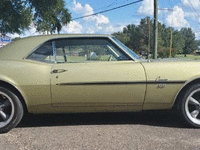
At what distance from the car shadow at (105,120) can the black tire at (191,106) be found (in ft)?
0.66

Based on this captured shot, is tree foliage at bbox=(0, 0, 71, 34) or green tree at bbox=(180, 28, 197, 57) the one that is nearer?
tree foliage at bbox=(0, 0, 71, 34)

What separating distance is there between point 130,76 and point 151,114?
1.19 metres

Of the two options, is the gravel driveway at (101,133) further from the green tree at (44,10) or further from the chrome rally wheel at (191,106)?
the green tree at (44,10)

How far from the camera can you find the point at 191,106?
3.07m

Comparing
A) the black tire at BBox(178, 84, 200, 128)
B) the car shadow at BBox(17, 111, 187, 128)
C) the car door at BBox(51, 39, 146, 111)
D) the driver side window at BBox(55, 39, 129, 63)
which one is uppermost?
the driver side window at BBox(55, 39, 129, 63)

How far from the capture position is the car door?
9.18ft

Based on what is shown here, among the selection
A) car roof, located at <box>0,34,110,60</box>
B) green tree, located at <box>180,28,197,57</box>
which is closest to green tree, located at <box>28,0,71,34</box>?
car roof, located at <box>0,34,110,60</box>

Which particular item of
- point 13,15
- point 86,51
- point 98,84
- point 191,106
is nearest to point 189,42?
point 13,15

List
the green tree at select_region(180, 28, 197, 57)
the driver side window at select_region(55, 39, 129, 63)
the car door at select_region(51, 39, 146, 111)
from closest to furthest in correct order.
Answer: the car door at select_region(51, 39, 146, 111) → the driver side window at select_region(55, 39, 129, 63) → the green tree at select_region(180, 28, 197, 57)

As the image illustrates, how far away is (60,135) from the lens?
2.81m

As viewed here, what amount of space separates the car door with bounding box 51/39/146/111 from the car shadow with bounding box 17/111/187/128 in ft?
1.51

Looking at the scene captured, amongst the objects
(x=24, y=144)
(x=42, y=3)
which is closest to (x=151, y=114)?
(x=24, y=144)

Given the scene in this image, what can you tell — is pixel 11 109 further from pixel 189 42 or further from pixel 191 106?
pixel 189 42

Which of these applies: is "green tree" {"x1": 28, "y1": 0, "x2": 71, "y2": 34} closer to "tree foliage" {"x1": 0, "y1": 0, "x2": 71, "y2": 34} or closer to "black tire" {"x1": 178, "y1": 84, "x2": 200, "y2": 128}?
"tree foliage" {"x1": 0, "y1": 0, "x2": 71, "y2": 34}
